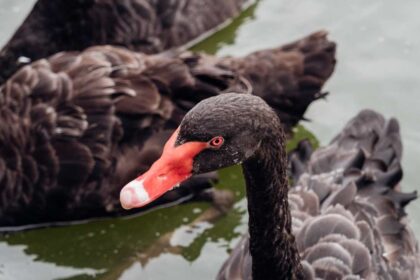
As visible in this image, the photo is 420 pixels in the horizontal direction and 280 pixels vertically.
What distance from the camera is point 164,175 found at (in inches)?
129

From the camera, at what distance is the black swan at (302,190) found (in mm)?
3285

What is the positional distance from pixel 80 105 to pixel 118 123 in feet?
0.69

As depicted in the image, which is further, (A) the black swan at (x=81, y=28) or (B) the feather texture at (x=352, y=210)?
(A) the black swan at (x=81, y=28)

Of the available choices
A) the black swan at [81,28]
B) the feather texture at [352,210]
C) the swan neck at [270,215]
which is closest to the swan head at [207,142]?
the swan neck at [270,215]

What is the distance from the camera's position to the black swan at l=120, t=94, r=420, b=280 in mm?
3285

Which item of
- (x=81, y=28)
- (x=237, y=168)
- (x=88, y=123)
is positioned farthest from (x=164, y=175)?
(x=81, y=28)

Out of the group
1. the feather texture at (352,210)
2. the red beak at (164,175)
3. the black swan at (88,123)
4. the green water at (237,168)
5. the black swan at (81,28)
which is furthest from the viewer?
the black swan at (81,28)

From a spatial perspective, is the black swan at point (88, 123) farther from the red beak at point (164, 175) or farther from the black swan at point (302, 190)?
the red beak at point (164, 175)

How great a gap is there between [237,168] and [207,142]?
2376 millimetres

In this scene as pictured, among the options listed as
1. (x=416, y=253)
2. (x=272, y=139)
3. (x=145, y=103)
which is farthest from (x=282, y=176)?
(x=145, y=103)

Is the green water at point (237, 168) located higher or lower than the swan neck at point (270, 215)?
lower

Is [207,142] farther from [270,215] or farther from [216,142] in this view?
[270,215]

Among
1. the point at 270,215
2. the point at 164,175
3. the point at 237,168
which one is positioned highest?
the point at 164,175

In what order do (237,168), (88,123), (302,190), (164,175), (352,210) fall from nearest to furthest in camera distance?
1. (164,175)
2. (352,210)
3. (302,190)
4. (88,123)
5. (237,168)
